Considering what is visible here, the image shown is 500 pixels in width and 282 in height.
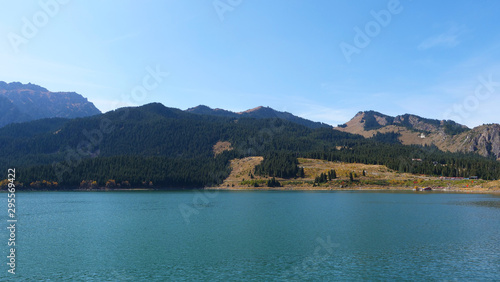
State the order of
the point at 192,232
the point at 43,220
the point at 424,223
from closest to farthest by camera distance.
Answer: the point at 192,232 < the point at 424,223 < the point at 43,220

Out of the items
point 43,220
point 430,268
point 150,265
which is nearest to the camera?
point 430,268

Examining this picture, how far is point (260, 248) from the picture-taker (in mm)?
59625

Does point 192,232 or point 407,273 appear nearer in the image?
point 407,273

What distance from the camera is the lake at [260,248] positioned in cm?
4550

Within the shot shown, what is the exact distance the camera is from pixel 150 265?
164 feet

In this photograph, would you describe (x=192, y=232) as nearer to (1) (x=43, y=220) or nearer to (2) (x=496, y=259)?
(1) (x=43, y=220)

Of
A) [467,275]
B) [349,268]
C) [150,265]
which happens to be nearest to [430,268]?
[467,275]

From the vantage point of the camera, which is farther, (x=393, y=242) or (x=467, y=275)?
(x=393, y=242)

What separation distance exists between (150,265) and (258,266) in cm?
1645

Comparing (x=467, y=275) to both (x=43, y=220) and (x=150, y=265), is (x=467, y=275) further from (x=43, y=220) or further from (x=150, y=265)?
(x=43, y=220)

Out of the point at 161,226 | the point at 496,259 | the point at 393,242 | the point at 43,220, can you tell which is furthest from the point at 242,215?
the point at 496,259

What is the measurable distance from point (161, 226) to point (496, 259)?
6907 centimetres

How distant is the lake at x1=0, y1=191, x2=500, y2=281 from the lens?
45500 millimetres

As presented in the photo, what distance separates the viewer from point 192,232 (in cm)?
7500
